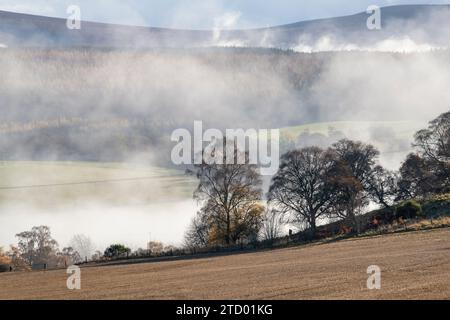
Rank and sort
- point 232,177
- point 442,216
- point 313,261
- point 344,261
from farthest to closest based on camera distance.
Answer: point 232,177 → point 442,216 → point 313,261 → point 344,261

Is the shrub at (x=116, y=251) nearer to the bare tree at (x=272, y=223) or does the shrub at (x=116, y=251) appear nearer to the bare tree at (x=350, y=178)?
the bare tree at (x=272, y=223)

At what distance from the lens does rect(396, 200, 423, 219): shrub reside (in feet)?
269

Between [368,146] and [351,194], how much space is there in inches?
775

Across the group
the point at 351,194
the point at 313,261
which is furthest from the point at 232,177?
the point at 313,261

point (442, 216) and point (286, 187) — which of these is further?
point (286, 187)

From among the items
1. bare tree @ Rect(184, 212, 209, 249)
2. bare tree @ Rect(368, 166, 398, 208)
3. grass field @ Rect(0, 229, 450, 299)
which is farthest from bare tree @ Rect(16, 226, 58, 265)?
grass field @ Rect(0, 229, 450, 299)

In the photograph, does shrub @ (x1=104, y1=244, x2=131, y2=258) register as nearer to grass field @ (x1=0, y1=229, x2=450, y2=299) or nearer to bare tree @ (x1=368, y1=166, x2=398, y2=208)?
grass field @ (x1=0, y1=229, x2=450, y2=299)

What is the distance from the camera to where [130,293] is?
3631 cm

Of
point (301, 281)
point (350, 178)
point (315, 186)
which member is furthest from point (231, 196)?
point (301, 281)

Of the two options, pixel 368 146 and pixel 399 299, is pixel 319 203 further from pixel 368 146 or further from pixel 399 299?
pixel 399 299

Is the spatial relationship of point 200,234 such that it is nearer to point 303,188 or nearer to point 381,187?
point 381,187
